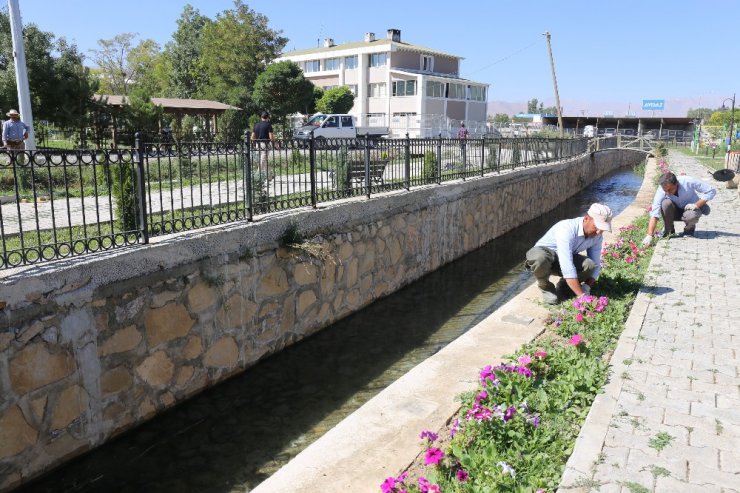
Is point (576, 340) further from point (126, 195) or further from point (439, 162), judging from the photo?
point (439, 162)

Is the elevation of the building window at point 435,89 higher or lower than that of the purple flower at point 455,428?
higher

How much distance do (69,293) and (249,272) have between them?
1893 millimetres

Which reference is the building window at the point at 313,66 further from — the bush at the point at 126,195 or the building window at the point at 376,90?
the bush at the point at 126,195

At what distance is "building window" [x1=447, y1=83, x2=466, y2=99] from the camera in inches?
2104

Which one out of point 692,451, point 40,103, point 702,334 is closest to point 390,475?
point 692,451

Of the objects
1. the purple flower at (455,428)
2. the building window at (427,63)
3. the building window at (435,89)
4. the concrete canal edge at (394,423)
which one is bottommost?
the concrete canal edge at (394,423)

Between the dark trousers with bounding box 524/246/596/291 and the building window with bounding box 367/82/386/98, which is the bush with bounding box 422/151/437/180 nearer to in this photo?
the dark trousers with bounding box 524/246/596/291

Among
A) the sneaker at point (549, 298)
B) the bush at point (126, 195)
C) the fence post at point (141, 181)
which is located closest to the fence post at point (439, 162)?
the sneaker at point (549, 298)

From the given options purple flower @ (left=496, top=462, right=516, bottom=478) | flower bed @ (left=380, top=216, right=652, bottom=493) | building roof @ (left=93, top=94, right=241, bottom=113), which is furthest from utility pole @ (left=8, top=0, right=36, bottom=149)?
building roof @ (left=93, top=94, right=241, bottom=113)

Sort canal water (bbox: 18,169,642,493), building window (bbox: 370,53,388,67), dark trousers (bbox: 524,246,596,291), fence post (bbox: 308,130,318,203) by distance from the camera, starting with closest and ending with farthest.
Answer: canal water (bbox: 18,169,642,493)
dark trousers (bbox: 524,246,596,291)
fence post (bbox: 308,130,318,203)
building window (bbox: 370,53,388,67)

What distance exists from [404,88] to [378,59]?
530 centimetres

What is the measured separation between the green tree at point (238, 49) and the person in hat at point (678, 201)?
3724 centimetres

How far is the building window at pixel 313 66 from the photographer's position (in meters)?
61.4

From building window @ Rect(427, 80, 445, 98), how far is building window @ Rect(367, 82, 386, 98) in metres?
5.52
